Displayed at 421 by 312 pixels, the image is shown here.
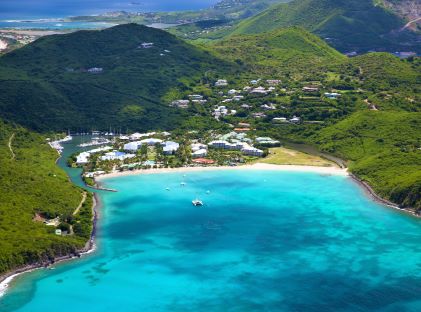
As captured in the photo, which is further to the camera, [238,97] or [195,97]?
[238,97]

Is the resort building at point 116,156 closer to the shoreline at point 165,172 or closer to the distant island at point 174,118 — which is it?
the distant island at point 174,118

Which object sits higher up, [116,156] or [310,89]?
[310,89]

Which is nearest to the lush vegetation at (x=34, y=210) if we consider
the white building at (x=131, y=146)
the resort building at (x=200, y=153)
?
the white building at (x=131, y=146)

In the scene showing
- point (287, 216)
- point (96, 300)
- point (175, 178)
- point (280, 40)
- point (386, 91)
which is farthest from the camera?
point (280, 40)

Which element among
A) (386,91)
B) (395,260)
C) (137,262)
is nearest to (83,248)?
(137,262)

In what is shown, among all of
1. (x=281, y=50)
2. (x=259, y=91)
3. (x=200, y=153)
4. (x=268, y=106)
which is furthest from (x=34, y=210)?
(x=281, y=50)

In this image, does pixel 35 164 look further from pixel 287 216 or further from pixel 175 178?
pixel 287 216

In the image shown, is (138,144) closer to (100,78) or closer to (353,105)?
(100,78)
